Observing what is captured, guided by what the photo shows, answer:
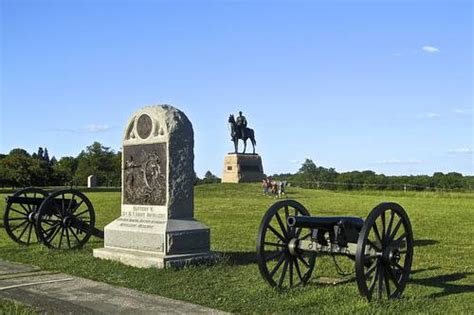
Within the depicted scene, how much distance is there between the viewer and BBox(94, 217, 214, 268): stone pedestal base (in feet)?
32.0

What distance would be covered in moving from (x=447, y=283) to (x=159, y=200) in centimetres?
465

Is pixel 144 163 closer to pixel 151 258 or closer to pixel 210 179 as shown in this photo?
pixel 151 258

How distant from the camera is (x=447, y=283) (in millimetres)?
8695

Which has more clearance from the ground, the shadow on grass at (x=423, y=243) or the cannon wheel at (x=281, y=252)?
the cannon wheel at (x=281, y=252)

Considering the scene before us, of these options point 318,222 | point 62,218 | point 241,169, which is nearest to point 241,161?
point 241,169

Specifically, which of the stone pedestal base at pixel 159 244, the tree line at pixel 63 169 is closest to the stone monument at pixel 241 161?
the tree line at pixel 63 169

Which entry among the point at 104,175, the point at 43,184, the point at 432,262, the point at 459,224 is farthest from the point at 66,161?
the point at 432,262

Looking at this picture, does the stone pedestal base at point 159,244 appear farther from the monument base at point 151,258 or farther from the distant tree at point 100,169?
the distant tree at point 100,169

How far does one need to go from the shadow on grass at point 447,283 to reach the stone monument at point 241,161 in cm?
3937

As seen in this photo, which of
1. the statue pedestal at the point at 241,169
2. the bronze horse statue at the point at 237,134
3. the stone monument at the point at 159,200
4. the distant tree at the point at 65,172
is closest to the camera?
the stone monument at the point at 159,200

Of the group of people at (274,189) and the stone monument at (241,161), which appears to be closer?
the group of people at (274,189)

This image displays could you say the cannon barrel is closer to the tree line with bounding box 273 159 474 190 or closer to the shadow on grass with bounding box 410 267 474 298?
the shadow on grass with bounding box 410 267 474 298

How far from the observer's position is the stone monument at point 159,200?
9.97m

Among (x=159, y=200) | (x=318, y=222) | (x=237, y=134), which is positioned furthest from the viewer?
(x=237, y=134)
